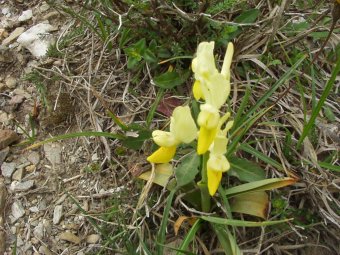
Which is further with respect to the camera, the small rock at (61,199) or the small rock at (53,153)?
the small rock at (53,153)

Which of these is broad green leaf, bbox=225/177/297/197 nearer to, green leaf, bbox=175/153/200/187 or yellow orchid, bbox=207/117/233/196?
green leaf, bbox=175/153/200/187

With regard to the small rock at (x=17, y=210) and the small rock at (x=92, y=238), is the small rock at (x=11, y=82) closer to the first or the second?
the small rock at (x=17, y=210)

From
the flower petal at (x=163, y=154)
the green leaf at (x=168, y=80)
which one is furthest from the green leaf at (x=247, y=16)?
the flower petal at (x=163, y=154)

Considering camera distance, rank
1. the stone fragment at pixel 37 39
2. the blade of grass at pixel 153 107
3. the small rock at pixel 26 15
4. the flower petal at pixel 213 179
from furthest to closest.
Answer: the small rock at pixel 26 15 < the stone fragment at pixel 37 39 < the blade of grass at pixel 153 107 < the flower petal at pixel 213 179

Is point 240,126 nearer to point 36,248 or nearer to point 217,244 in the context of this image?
point 217,244

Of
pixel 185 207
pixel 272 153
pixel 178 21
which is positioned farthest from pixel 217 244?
pixel 178 21

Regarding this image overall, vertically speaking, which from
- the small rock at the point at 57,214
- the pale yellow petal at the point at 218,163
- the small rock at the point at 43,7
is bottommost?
the small rock at the point at 57,214

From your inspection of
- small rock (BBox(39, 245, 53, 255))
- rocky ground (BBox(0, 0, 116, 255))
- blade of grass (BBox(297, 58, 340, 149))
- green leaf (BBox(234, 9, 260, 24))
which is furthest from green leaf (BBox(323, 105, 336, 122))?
small rock (BBox(39, 245, 53, 255))
